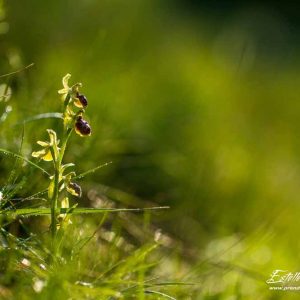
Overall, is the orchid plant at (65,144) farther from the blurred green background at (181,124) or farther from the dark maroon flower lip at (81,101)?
the blurred green background at (181,124)

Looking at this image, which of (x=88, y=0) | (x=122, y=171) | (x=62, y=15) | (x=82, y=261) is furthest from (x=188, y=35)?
(x=82, y=261)

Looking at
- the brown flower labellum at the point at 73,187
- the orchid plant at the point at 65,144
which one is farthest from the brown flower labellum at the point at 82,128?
the brown flower labellum at the point at 73,187

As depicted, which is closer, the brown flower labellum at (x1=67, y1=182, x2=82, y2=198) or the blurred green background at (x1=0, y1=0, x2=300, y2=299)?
the brown flower labellum at (x1=67, y1=182, x2=82, y2=198)

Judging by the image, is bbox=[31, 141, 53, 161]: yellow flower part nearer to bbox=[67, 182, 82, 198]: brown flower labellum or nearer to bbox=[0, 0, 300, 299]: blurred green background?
Result: bbox=[67, 182, 82, 198]: brown flower labellum

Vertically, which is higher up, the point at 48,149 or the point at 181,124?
the point at 48,149

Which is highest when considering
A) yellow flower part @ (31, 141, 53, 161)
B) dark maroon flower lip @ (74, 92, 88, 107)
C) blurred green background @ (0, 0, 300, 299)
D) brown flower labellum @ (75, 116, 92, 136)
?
dark maroon flower lip @ (74, 92, 88, 107)

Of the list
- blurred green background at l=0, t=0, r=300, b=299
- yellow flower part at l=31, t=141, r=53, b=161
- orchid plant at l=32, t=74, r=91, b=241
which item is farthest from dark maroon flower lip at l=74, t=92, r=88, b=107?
blurred green background at l=0, t=0, r=300, b=299

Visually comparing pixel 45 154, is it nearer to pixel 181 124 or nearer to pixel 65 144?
pixel 65 144

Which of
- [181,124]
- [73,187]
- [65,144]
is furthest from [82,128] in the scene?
Answer: [181,124]

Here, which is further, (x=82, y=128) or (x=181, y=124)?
(x=181, y=124)
